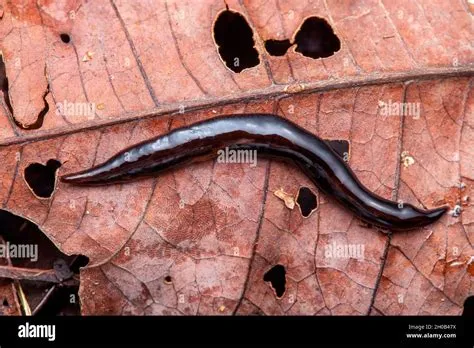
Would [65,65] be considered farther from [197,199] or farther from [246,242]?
[246,242]

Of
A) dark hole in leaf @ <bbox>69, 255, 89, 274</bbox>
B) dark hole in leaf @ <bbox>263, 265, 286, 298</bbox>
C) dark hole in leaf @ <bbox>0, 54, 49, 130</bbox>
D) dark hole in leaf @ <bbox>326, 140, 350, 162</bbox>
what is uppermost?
dark hole in leaf @ <bbox>0, 54, 49, 130</bbox>

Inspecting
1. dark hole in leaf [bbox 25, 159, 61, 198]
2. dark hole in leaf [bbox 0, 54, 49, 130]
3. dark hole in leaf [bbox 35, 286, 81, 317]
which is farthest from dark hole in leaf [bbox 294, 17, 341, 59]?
dark hole in leaf [bbox 35, 286, 81, 317]

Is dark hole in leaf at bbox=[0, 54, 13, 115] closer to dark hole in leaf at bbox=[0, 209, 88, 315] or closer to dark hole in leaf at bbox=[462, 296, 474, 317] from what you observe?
dark hole in leaf at bbox=[0, 209, 88, 315]

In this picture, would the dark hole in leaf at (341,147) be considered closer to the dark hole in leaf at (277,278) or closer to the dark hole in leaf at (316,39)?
the dark hole in leaf at (316,39)

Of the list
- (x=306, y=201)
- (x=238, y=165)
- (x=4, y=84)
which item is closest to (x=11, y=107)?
(x=4, y=84)

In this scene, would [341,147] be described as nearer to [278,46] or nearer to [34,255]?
[278,46]
